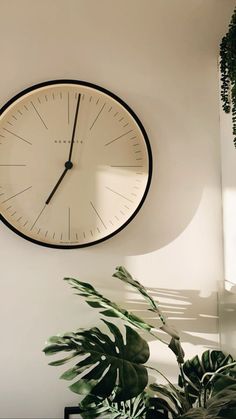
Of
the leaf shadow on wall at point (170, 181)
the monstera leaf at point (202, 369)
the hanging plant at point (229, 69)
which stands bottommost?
the monstera leaf at point (202, 369)

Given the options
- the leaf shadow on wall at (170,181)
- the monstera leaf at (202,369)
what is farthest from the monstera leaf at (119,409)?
the leaf shadow on wall at (170,181)

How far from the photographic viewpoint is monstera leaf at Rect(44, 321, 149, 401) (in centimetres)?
130

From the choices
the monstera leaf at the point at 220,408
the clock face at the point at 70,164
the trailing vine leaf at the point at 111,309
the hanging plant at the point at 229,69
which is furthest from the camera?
the clock face at the point at 70,164

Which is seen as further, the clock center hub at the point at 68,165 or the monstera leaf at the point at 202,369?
the clock center hub at the point at 68,165

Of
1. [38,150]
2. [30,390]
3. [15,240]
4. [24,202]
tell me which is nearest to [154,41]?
[38,150]

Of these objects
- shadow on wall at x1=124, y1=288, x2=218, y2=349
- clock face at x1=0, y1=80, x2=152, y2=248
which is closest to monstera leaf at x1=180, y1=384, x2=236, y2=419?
shadow on wall at x1=124, y1=288, x2=218, y2=349

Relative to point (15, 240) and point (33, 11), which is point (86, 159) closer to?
point (15, 240)

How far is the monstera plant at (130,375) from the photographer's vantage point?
1.26 meters

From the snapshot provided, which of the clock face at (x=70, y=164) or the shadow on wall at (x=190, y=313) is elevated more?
the clock face at (x=70, y=164)

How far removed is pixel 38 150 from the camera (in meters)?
1.77

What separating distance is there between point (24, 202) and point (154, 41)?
74cm

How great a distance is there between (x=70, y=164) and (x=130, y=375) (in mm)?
759

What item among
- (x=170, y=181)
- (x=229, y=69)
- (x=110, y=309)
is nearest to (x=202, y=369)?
(x=110, y=309)

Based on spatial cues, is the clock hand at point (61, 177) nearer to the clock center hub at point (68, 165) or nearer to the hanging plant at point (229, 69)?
the clock center hub at point (68, 165)
